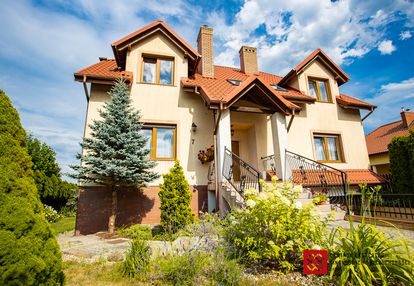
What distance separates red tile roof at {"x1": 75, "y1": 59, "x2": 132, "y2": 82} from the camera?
8195 mm

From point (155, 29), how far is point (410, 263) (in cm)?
1129

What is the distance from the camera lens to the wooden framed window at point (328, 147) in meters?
10.7

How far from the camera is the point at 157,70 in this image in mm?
9578

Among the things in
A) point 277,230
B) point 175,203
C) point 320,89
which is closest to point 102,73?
point 175,203

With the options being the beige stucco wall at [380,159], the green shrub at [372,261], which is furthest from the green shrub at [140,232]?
the beige stucco wall at [380,159]

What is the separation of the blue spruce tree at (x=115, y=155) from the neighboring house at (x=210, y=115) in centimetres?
90

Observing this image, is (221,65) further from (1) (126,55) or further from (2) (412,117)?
(2) (412,117)

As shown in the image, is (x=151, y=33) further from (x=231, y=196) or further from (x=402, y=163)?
(x=402, y=163)

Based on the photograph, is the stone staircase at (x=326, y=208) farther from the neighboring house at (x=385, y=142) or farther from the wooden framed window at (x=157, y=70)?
the neighboring house at (x=385, y=142)

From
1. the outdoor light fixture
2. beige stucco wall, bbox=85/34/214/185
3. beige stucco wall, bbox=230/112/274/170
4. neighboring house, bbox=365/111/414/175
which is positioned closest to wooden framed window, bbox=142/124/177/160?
beige stucco wall, bbox=85/34/214/185

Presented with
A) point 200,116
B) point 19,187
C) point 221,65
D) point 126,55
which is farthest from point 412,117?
point 19,187

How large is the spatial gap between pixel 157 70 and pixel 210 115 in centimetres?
335

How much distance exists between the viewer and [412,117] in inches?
715

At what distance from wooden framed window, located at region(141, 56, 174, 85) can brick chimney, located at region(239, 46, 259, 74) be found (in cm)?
512
